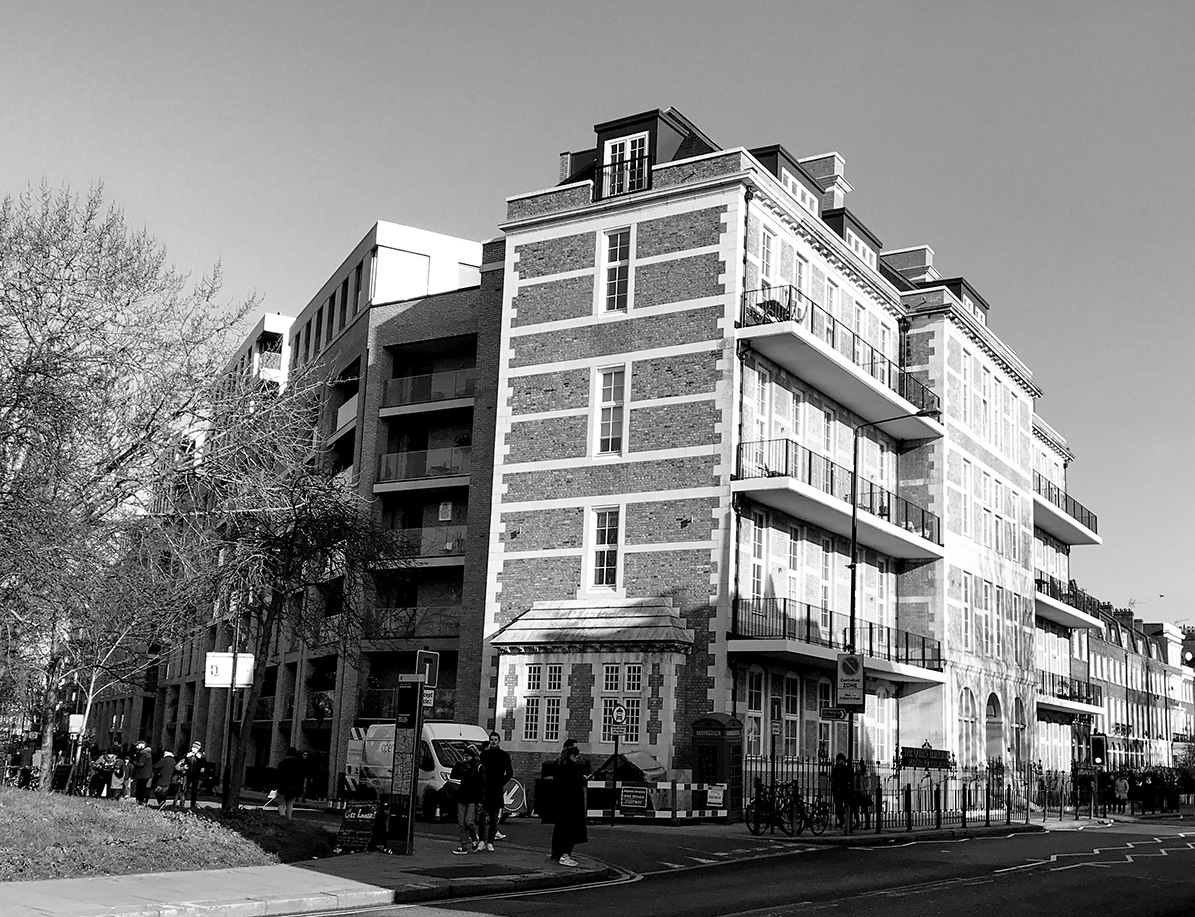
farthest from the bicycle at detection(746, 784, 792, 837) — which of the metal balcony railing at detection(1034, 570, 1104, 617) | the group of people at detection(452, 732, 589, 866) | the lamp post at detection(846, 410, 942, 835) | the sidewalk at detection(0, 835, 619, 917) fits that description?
the metal balcony railing at detection(1034, 570, 1104, 617)

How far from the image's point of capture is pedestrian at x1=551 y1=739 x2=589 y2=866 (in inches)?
770

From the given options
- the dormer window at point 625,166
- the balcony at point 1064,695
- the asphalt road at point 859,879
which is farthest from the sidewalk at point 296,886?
the balcony at point 1064,695

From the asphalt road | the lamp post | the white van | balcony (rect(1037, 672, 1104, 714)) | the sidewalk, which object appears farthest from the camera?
balcony (rect(1037, 672, 1104, 714))

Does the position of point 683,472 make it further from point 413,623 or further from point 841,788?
point 413,623

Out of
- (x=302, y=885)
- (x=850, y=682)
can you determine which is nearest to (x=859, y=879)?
(x=302, y=885)

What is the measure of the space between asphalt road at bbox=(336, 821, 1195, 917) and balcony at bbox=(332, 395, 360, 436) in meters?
21.6

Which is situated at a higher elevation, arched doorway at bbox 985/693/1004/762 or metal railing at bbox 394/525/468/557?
metal railing at bbox 394/525/468/557

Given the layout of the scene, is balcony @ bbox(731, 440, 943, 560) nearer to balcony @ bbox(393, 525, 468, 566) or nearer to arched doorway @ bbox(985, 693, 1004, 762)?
arched doorway @ bbox(985, 693, 1004, 762)

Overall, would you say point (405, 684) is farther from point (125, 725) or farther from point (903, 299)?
point (125, 725)

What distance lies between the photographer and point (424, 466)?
A: 42531 millimetres

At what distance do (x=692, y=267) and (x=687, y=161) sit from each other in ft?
9.40

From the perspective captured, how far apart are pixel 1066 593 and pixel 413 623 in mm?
30465

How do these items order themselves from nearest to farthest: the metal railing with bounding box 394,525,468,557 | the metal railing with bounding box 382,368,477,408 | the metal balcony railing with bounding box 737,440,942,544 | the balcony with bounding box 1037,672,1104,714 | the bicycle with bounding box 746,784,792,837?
the bicycle with bounding box 746,784,792,837, the metal balcony railing with bounding box 737,440,942,544, the metal railing with bounding box 394,525,468,557, the metal railing with bounding box 382,368,477,408, the balcony with bounding box 1037,672,1104,714

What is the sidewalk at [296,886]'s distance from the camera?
43.4 feet
